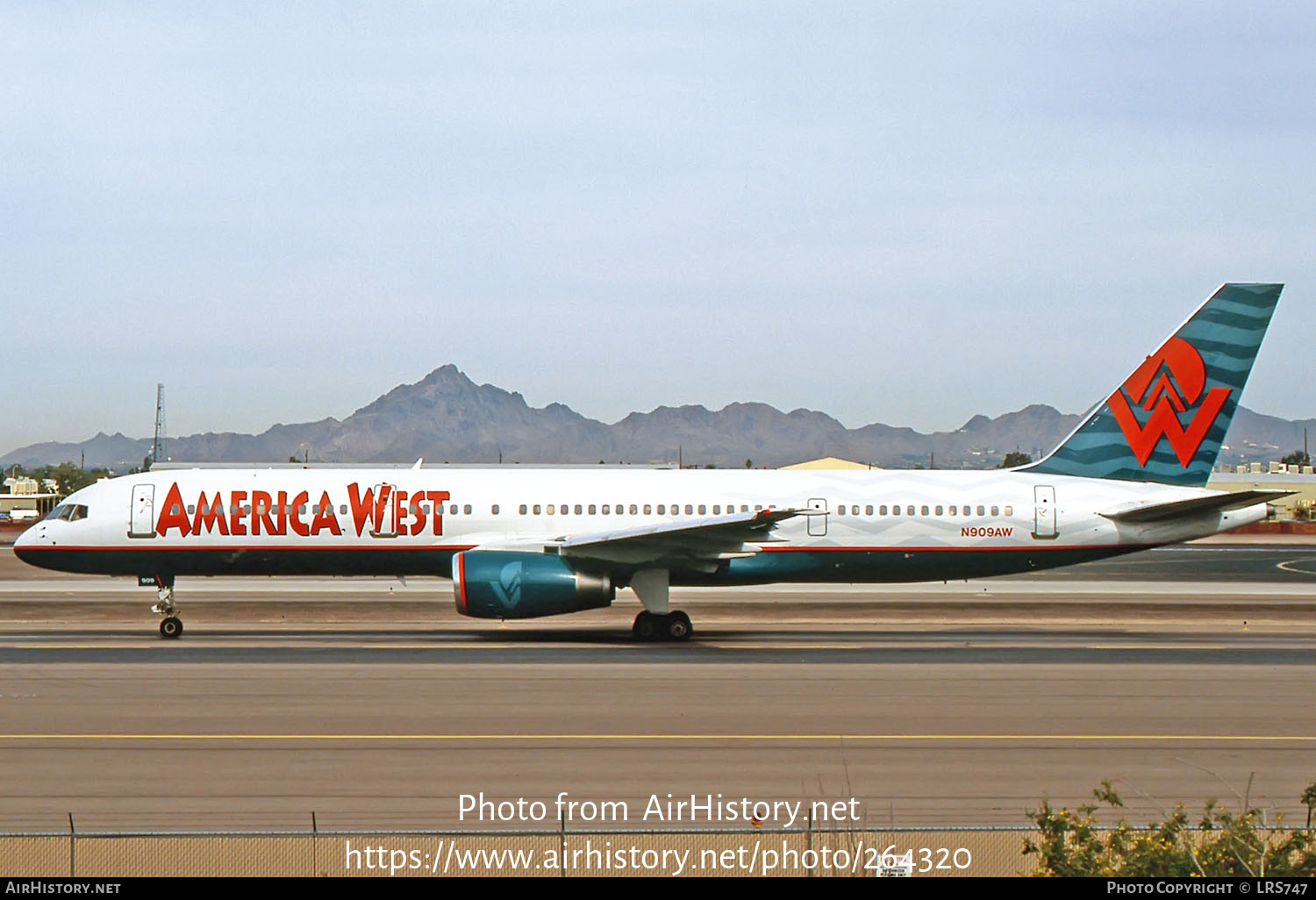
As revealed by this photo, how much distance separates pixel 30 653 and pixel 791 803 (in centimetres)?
1678

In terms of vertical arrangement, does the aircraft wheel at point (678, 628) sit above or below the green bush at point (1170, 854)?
below

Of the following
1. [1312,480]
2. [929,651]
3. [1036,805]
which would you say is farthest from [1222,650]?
[1312,480]

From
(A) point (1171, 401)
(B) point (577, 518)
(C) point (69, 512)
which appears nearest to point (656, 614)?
(B) point (577, 518)

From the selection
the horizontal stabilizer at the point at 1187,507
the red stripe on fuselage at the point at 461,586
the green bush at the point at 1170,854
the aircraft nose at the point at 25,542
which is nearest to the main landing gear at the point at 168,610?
the aircraft nose at the point at 25,542

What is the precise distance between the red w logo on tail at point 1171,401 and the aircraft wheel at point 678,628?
41.0 ft

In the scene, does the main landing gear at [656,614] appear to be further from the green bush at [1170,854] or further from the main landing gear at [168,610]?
the green bush at [1170,854]

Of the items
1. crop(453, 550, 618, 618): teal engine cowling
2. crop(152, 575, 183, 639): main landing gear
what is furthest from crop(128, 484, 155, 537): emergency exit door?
crop(453, 550, 618, 618): teal engine cowling

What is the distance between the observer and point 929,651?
24641 mm

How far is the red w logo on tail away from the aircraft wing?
30.4 feet

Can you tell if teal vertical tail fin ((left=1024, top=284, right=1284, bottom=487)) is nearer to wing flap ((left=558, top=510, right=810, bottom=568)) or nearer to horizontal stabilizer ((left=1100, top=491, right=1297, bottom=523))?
horizontal stabilizer ((left=1100, top=491, right=1297, bottom=523))

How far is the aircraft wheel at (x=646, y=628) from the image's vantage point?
27.1 metres

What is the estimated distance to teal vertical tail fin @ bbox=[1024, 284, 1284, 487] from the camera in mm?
30797
